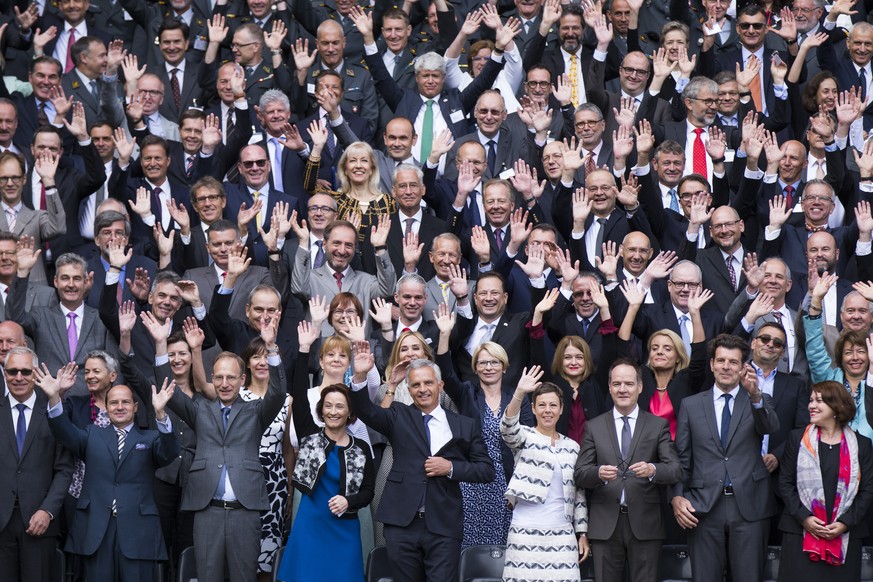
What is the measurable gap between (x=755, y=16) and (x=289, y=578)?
615 centimetres

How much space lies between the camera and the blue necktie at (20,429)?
8234 mm

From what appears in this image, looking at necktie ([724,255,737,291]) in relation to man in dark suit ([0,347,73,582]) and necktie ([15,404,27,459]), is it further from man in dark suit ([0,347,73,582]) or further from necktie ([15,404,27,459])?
necktie ([15,404,27,459])

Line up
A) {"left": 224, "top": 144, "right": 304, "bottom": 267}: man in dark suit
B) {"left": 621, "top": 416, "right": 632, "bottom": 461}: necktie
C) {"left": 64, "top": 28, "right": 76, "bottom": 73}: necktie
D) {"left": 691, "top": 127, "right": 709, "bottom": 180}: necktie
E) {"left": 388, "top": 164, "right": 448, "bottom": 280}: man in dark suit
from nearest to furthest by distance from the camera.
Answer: {"left": 621, "top": 416, "right": 632, "bottom": 461}: necktie, {"left": 388, "top": 164, "right": 448, "bottom": 280}: man in dark suit, {"left": 224, "top": 144, "right": 304, "bottom": 267}: man in dark suit, {"left": 691, "top": 127, "right": 709, "bottom": 180}: necktie, {"left": 64, "top": 28, "right": 76, "bottom": 73}: necktie

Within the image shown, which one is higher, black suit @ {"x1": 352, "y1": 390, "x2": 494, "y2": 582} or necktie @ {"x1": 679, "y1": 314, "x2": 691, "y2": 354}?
necktie @ {"x1": 679, "y1": 314, "x2": 691, "y2": 354}

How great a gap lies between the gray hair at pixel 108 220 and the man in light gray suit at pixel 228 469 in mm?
1572

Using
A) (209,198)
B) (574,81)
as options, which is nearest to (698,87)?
(574,81)

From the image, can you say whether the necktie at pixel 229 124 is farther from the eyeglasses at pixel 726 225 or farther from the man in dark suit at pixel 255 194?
the eyeglasses at pixel 726 225

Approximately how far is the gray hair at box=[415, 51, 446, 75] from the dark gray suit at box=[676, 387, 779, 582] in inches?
149

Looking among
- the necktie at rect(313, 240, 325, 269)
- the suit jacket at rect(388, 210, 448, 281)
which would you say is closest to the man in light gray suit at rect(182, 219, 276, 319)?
the necktie at rect(313, 240, 325, 269)

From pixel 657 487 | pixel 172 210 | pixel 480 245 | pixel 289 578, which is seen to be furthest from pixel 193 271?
pixel 657 487

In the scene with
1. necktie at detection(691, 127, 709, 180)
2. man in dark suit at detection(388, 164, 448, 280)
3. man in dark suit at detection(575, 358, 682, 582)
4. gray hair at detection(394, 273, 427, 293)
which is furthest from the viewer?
necktie at detection(691, 127, 709, 180)

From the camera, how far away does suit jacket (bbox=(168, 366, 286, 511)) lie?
8039mm

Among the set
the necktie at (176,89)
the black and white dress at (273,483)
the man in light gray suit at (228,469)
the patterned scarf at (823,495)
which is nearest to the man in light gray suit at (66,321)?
the man in light gray suit at (228,469)

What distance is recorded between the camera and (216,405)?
27.0 feet
